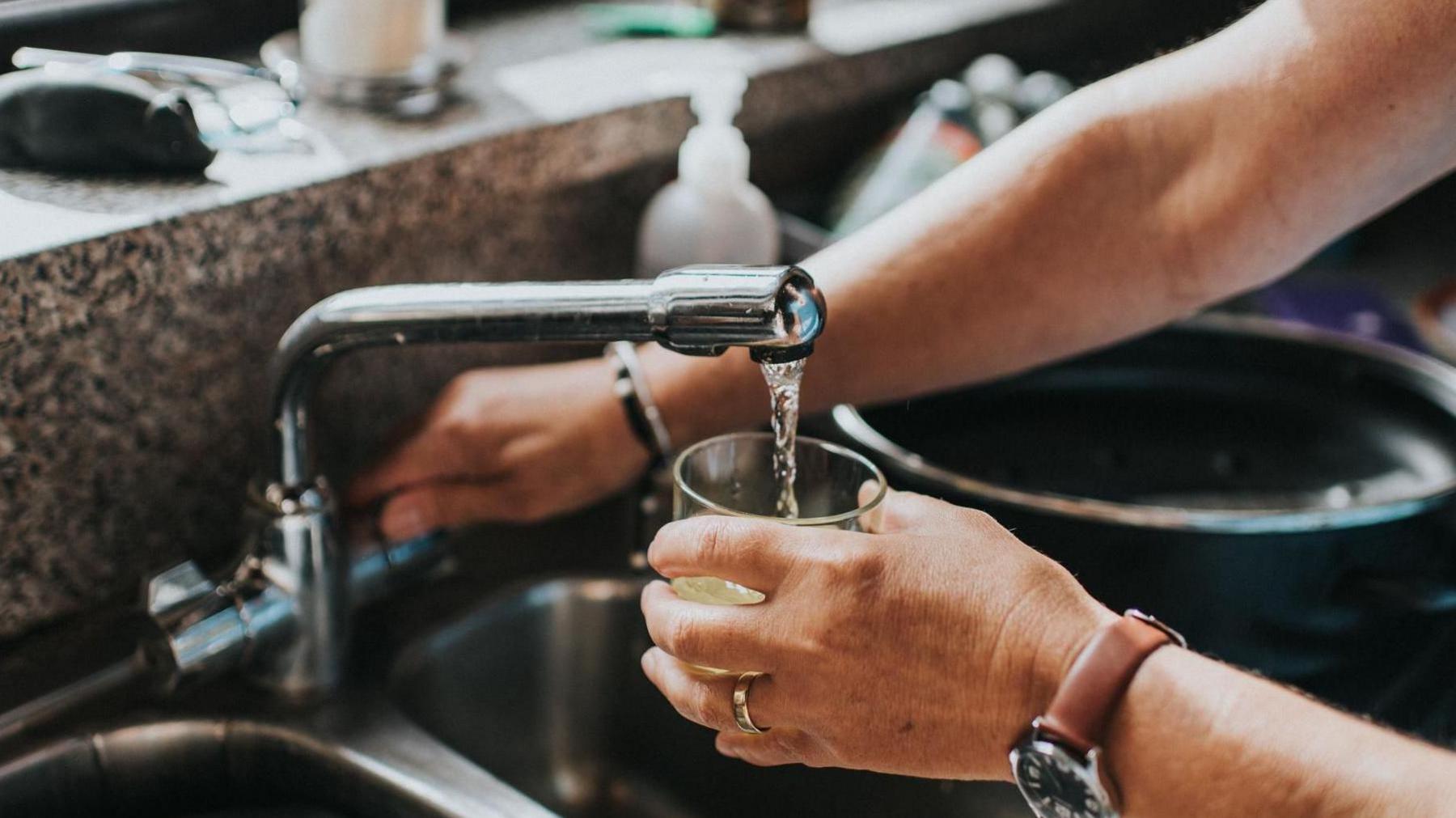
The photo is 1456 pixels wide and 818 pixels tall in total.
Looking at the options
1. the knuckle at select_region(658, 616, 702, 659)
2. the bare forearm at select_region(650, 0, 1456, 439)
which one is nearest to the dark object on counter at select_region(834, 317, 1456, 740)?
the bare forearm at select_region(650, 0, 1456, 439)

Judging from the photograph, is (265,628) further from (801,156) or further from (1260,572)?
(801,156)

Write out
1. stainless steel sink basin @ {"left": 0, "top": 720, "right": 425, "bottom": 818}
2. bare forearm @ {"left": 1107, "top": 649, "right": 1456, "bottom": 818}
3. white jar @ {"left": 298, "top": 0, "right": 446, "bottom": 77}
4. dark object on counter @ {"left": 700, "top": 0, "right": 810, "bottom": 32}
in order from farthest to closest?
dark object on counter @ {"left": 700, "top": 0, "right": 810, "bottom": 32} → white jar @ {"left": 298, "top": 0, "right": 446, "bottom": 77} → stainless steel sink basin @ {"left": 0, "top": 720, "right": 425, "bottom": 818} → bare forearm @ {"left": 1107, "top": 649, "right": 1456, "bottom": 818}

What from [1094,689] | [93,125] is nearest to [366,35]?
[93,125]

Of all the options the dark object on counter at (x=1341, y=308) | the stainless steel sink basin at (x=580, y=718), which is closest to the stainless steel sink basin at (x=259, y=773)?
the stainless steel sink basin at (x=580, y=718)

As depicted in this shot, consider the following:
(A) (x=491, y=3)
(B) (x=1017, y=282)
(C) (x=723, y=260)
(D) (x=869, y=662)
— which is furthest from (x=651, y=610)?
(A) (x=491, y=3)

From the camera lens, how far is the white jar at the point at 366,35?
108 cm

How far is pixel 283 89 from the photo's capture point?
3.48 feet

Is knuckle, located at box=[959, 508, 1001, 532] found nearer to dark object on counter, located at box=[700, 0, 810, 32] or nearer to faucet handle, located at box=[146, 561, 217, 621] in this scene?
faucet handle, located at box=[146, 561, 217, 621]

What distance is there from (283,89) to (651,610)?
59 centimetres

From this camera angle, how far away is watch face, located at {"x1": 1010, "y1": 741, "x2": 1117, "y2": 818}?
613 mm

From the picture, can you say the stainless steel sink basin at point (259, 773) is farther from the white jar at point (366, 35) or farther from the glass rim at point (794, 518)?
the white jar at point (366, 35)

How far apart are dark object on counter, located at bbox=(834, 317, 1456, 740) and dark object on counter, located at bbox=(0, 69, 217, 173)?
0.50 m

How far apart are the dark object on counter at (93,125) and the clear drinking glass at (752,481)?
44 cm

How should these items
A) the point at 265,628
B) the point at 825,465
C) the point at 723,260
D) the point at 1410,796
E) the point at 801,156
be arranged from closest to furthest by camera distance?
the point at 1410,796
the point at 825,465
the point at 265,628
the point at 723,260
the point at 801,156
